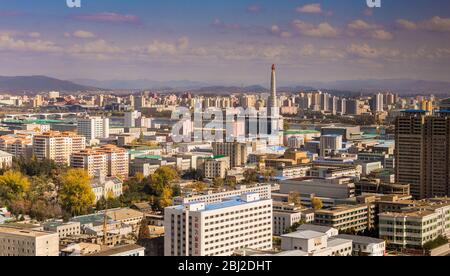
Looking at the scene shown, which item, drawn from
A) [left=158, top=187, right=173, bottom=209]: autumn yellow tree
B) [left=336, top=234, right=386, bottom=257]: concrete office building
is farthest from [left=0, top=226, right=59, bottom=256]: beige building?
[left=158, top=187, right=173, bottom=209]: autumn yellow tree

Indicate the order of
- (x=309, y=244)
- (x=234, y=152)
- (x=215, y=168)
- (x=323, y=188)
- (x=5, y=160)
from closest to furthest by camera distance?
(x=309, y=244)
(x=323, y=188)
(x=215, y=168)
(x=5, y=160)
(x=234, y=152)

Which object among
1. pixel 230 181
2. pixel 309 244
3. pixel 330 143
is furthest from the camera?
pixel 330 143

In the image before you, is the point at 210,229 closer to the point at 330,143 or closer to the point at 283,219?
the point at 283,219

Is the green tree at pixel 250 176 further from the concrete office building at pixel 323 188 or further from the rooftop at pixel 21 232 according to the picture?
the rooftop at pixel 21 232

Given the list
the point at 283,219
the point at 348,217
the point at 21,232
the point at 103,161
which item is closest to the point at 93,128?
the point at 103,161

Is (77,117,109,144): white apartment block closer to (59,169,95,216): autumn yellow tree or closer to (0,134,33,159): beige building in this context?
(0,134,33,159): beige building

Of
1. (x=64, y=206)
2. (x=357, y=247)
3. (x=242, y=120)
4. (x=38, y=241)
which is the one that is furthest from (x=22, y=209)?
(x=242, y=120)

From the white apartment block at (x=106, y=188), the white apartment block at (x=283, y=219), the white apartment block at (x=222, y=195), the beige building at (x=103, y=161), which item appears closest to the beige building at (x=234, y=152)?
the beige building at (x=103, y=161)
